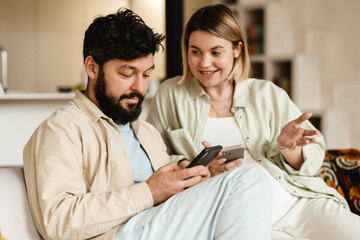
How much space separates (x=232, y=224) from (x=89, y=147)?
0.49 m

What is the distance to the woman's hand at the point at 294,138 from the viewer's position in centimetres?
165

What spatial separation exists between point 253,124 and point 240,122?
6cm

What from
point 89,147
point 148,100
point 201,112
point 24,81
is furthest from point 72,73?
point 89,147

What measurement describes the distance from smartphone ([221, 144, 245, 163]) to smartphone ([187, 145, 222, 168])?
127mm

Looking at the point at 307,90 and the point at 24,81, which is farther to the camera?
the point at 24,81

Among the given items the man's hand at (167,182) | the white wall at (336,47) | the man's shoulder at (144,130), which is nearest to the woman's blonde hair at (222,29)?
the man's shoulder at (144,130)

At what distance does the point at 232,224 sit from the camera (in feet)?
4.24

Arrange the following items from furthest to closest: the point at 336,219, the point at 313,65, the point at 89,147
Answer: the point at 313,65 < the point at 336,219 < the point at 89,147

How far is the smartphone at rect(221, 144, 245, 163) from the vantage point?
1.63 meters

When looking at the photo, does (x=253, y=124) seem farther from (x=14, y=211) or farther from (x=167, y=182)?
(x=14, y=211)

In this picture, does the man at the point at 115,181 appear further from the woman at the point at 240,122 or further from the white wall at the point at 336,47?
the white wall at the point at 336,47

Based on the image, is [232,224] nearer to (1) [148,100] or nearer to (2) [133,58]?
(2) [133,58]

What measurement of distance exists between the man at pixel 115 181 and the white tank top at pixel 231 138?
471 mm

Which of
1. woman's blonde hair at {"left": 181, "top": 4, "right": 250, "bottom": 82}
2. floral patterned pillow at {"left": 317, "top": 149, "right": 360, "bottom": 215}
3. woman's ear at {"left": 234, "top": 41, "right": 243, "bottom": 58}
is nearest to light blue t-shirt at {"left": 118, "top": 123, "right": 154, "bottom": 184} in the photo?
woman's blonde hair at {"left": 181, "top": 4, "right": 250, "bottom": 82}
